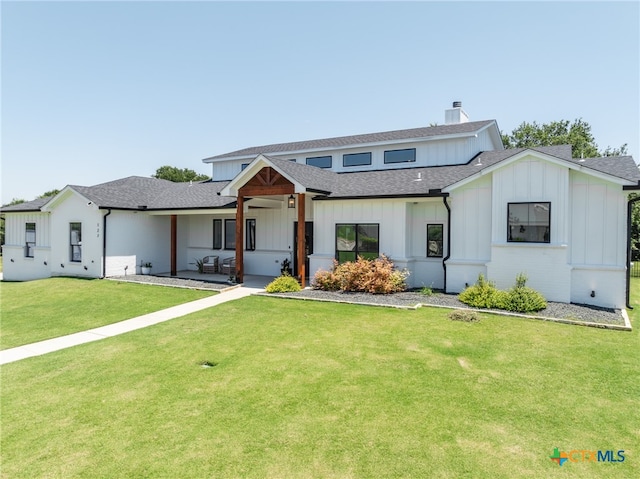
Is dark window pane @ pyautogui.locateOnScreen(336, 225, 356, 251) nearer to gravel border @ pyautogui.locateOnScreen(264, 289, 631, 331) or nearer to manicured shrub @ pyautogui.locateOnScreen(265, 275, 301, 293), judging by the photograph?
gravel border @ pyautogui.locateOnScreen(264, 289, 631, 331)

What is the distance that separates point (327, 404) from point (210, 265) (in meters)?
15.9

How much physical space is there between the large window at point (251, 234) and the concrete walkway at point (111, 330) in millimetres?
5478

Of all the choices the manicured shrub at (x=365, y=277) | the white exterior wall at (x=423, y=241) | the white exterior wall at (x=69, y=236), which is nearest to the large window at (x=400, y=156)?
the white exterior wall at (x=423, y=241)

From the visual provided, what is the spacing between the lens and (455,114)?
22.2 metres

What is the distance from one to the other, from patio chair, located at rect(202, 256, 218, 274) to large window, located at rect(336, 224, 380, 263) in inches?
307

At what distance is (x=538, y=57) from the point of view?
15.0 metres

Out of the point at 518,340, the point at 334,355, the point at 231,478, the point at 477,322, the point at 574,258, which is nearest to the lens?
the point at 231,478

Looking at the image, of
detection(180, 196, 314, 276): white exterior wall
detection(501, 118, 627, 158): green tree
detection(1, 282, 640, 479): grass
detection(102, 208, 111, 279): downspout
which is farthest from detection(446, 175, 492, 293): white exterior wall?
detection(501, 118, 627, 158): green tree

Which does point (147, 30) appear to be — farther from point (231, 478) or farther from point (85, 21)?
point (231, 478)

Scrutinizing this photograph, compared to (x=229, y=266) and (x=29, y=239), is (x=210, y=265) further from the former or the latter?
(x=29, y=239)

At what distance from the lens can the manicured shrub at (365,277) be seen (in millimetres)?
13523

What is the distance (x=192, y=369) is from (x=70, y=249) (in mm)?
16161

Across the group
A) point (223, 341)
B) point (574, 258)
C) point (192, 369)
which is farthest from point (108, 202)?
point (574, 258)

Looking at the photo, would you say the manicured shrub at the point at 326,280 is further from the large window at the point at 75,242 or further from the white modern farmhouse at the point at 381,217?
the large window at the point at 75,242
